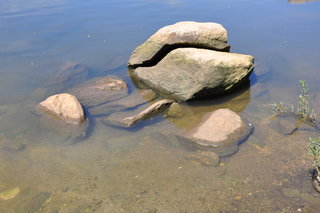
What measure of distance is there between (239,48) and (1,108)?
678 cm

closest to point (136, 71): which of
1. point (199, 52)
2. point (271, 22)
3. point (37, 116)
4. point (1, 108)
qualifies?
point (199, 52)

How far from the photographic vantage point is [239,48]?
9.63 meters

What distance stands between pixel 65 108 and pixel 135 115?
1.40 meters

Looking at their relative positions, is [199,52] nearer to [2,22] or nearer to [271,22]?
[271,22]

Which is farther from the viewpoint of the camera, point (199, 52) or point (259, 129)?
point (199, 52)

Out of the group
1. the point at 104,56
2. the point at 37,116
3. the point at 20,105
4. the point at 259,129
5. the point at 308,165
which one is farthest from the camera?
the point at 104,56

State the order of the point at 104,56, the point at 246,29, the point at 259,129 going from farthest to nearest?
the point at 246,29, the point at 104,56, the point at 259,129

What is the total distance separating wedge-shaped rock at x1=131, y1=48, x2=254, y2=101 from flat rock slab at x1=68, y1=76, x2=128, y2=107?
30.2 inches

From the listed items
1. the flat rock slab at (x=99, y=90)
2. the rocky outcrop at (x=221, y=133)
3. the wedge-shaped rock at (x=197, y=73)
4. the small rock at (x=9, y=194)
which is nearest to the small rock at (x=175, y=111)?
the wedge-shaped rock at (x=197, y=73)

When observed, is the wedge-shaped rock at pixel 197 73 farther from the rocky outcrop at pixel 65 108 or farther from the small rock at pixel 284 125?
the rocky outcrop at pixel 65 108

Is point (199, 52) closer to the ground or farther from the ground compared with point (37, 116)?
farther from the ground

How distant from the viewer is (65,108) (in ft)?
20.4

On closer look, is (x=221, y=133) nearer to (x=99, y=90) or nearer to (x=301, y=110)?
(x=301, y=110)

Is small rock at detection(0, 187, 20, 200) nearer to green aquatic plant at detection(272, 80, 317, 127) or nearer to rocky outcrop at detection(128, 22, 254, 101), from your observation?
rocky outcrop at detection(128, 22, 254, 101)
